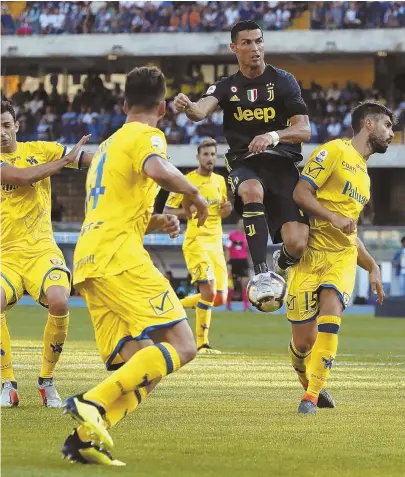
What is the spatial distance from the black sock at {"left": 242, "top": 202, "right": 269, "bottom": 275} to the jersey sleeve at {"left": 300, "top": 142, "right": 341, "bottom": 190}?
1.49ft

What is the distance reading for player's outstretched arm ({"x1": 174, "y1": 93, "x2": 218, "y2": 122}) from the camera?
341 inches

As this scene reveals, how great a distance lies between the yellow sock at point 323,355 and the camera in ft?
29.9

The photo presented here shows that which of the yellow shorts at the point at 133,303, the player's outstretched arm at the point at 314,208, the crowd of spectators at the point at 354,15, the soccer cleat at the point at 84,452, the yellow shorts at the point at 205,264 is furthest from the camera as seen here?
the crowd of spectators at the point at 354,15

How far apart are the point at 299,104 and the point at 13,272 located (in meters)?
2.69

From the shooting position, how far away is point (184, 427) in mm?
7801

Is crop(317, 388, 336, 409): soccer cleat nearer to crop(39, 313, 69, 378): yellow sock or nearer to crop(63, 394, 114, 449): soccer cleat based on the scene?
crop(39, 313, 69, 378): yellow sock

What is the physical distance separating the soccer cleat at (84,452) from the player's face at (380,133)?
4.36 metres

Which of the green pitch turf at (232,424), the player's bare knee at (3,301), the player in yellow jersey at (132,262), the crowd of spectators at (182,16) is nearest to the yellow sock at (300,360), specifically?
the green pitch turf at (232,424)

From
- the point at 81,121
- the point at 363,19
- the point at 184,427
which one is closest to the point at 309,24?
the point at 363,19

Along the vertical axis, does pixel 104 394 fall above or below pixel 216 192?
above

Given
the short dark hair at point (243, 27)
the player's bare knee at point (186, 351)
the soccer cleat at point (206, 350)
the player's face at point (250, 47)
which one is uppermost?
the short dark hair at point (243, 27)

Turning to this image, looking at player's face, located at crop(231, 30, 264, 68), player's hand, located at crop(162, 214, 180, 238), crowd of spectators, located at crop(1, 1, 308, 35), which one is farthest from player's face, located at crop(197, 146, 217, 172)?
crowd of spectators, located at crop(1, 1, 308, 35)

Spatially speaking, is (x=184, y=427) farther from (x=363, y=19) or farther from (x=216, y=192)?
(x=363, y=19)

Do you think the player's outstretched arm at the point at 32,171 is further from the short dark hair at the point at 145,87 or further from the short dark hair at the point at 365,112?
the short dark hair at the point at 365,112
